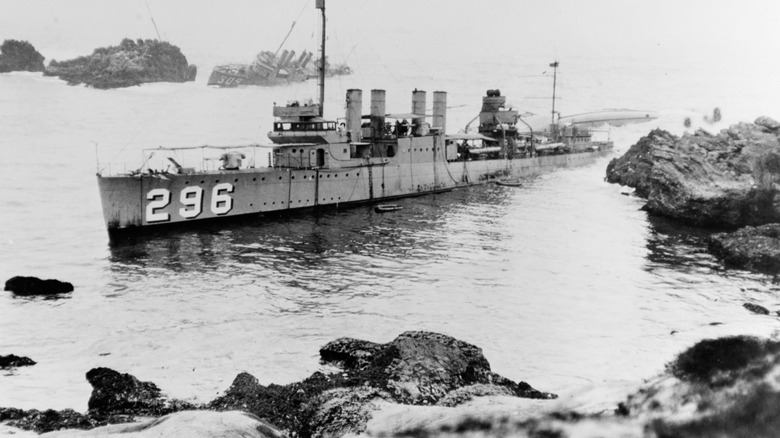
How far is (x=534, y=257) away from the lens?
61.1ft

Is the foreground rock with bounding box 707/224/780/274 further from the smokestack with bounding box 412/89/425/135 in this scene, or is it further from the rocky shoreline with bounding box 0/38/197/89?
the rocky shoreline with bounding box 0/38/197/89

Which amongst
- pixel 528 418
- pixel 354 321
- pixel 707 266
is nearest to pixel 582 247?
pixel 707 266

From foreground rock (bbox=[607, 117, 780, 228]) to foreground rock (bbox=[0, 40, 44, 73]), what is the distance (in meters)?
26.1

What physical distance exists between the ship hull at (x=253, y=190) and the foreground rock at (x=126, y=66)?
13.4 metres

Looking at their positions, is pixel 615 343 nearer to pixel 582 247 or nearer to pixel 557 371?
pixel 557 371

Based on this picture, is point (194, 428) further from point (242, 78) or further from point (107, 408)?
point (242, 78)

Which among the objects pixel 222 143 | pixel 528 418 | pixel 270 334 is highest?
pixel 222 143

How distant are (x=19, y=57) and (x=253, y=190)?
10.4 meters

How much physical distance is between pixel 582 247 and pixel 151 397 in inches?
592

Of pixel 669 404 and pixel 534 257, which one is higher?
pixel 669 404

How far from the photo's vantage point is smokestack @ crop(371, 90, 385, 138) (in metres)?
34.4

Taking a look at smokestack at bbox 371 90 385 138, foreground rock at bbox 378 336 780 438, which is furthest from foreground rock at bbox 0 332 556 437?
smokestack at bbox 371 90 385 138

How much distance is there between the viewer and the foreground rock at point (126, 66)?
3362cm

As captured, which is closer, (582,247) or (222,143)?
(582,247)
